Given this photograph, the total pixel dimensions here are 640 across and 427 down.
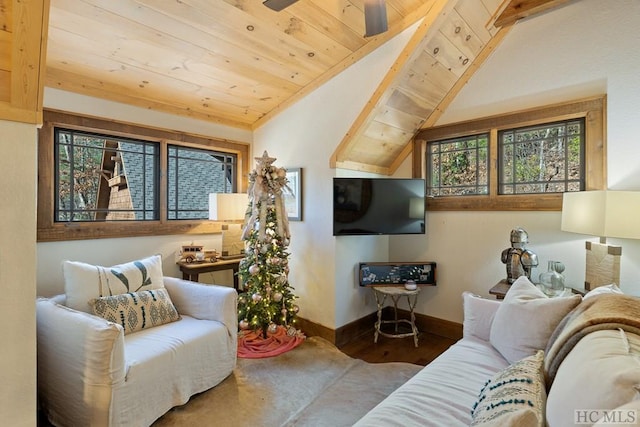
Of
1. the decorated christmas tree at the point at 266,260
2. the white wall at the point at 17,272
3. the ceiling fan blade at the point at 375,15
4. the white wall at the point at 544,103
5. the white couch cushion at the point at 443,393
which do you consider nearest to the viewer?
the white couch cushion at the point at 443,393

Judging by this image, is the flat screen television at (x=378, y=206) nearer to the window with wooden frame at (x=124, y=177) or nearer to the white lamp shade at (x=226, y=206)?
the white lamp shade at (x=226, y=206)

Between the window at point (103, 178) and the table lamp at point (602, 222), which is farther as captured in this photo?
the window at point (103, 178)

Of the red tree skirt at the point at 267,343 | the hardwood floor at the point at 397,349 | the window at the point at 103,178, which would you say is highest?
the window at the point at 103,178

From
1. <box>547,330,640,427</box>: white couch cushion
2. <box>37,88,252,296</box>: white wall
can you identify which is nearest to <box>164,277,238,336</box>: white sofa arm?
<box>37,88,252,296</box>: white wall

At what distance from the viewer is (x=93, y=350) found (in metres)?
1.64

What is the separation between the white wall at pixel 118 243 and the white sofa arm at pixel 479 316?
262 cm

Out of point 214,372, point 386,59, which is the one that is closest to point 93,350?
point 214,372

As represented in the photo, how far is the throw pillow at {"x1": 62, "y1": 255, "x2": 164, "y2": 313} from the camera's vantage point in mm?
2066

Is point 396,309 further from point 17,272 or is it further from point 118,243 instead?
point 17,272

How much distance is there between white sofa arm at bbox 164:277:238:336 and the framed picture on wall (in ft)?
3.76

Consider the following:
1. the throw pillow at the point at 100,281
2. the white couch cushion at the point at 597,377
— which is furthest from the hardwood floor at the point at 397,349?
the white couch cushion at the point at 597,377

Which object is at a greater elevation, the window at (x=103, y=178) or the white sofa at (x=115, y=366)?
the window at (x=103, y=178)

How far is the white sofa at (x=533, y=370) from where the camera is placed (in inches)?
30.0
